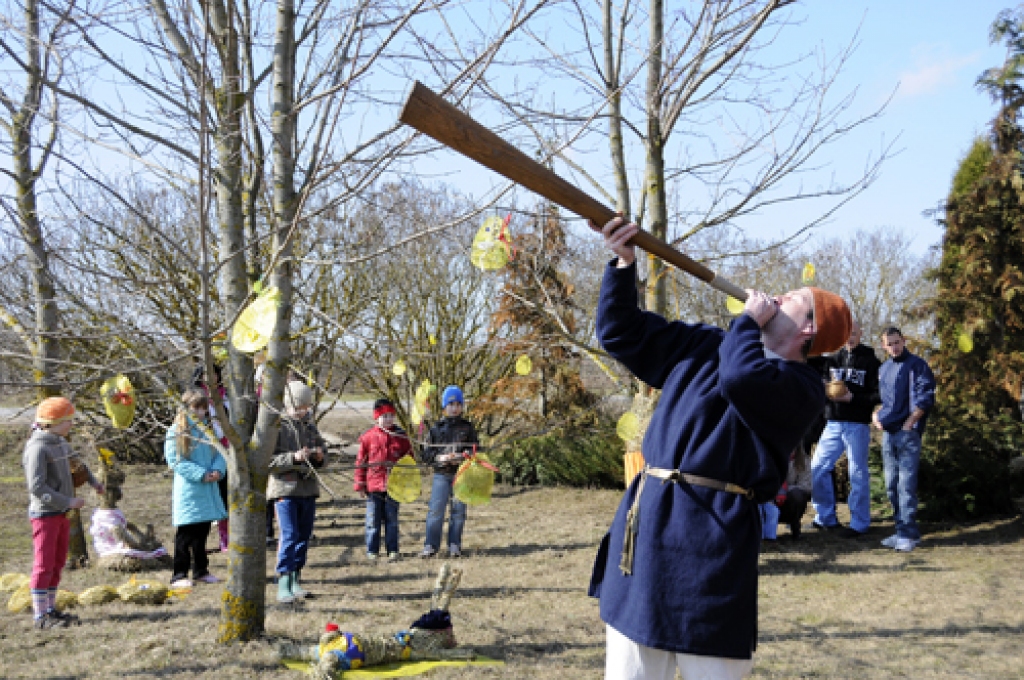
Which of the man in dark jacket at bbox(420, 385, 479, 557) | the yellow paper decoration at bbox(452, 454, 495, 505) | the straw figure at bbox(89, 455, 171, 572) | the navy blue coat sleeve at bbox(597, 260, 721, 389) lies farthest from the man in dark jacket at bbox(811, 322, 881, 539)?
the straw figure at bbox(89, 455, 171, 572)

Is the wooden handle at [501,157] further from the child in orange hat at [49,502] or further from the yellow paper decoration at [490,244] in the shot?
the child in orange hat at [49,502]

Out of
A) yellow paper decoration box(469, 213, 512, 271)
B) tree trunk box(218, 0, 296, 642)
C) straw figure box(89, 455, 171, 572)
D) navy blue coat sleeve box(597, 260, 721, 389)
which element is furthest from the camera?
straw figure box(89, 455, 171, 572)

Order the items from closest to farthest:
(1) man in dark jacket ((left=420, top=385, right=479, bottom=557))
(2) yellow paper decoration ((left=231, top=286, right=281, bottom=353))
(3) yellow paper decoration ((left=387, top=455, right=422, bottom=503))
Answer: (2) yellow paper decoration ((left=231, top=286, right=281, bottom=353)) < (3) yellow paper decoration ((left=387, top=455, right=422, bottom=503)) < (1) man in dark jacket ((left=420, top=385, right=479, bottom=557))

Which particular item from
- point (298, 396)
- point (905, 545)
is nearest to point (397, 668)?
point (298, 396)

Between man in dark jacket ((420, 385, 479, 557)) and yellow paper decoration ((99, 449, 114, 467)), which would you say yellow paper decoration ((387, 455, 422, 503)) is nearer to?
man in dark jacket ((420, 385, 479, 557))

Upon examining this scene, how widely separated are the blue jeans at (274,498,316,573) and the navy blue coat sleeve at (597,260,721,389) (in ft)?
12.3

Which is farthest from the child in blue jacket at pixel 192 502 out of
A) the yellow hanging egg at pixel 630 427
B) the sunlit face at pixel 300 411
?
the yellow hanging egg at pixel 630 427

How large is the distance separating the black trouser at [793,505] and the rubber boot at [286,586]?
172 inches

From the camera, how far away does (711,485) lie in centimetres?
240

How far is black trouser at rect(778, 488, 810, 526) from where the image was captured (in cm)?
757

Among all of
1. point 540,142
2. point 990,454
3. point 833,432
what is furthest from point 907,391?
point 540,142

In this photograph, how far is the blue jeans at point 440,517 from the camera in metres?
7.44

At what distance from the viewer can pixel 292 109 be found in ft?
13.1

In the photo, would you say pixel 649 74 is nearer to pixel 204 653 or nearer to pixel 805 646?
pixel 805 646
